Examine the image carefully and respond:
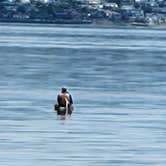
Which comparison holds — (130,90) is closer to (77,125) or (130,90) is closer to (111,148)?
(77,125)

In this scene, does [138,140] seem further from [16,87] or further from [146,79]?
[146,79]

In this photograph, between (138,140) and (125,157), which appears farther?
(138,140)

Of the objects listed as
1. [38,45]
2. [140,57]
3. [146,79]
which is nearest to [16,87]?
[146,79]

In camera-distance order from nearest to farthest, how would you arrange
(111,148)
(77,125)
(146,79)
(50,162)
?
(50,162) < (111,148) < (77,125) < (146,79)

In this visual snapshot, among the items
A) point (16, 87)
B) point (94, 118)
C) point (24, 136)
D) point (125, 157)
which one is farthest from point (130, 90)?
point (125, 157)

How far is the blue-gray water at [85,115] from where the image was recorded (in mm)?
32625

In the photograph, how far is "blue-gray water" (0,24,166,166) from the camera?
32.6m

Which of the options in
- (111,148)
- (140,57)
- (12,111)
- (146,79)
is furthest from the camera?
(140,57)

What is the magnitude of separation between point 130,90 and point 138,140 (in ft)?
66.6

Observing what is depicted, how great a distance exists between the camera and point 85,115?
43.5 m

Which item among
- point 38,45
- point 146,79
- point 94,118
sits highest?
point 94,118

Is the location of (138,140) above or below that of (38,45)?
above

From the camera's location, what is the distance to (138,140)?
3578cm

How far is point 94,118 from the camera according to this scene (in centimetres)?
4209
